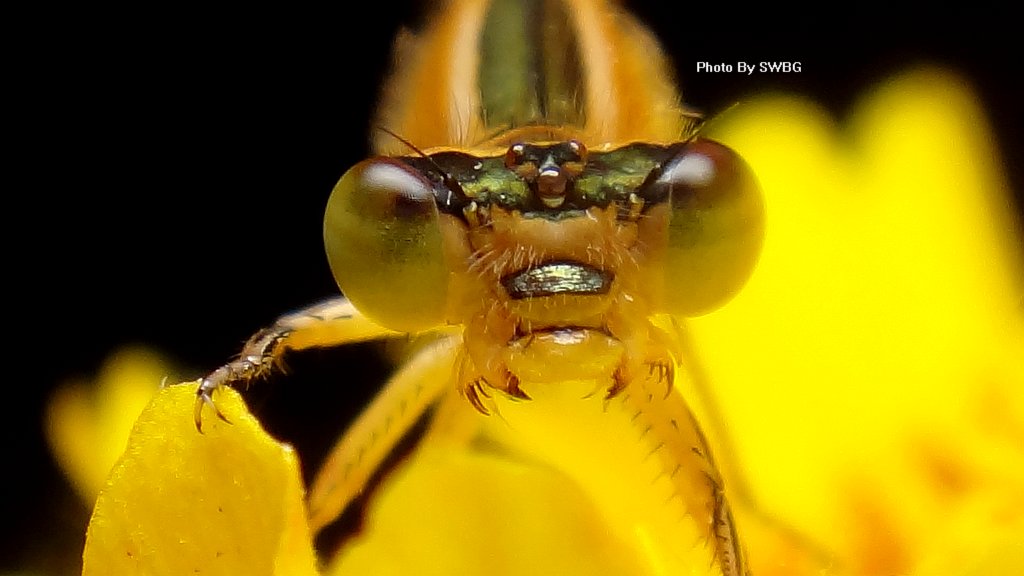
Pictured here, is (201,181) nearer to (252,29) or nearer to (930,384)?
(252,29)

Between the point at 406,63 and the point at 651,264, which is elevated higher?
the point at 406,63

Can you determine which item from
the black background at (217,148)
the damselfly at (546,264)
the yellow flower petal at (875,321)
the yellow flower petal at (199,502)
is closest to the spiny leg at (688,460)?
the damselfly at (546,264)

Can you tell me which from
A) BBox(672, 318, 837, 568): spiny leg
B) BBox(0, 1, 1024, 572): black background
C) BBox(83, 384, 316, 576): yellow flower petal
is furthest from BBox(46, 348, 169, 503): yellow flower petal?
BBox(672, 318, 837, 568): spiny leg

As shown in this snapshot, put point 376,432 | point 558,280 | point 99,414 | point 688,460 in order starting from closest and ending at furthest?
1. point 558,280
2. point 688,460
3. point 376,432
4. point 99,414

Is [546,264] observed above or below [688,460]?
above

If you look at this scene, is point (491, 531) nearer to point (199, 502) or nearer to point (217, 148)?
point (199, 502)

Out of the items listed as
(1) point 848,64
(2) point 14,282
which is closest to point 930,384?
(1) point 848,64

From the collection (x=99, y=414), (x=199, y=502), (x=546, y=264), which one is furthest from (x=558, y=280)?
(x=99, y=414)

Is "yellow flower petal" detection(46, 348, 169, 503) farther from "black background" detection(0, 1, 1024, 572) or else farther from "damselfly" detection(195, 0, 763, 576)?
"damselfly" detection(195, 0, 763, 576)
